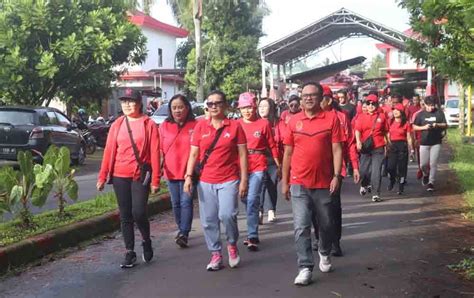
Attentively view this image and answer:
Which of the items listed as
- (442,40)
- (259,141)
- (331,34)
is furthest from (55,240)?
(331,34)

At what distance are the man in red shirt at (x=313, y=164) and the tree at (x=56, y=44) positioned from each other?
41.2 ft

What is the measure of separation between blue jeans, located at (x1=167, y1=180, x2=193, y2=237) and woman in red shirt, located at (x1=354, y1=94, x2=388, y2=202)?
4231mm

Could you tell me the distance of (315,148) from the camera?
18.2 feet

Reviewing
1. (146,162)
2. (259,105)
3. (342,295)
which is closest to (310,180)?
(342,295)

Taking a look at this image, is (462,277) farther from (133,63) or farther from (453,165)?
(133,63)

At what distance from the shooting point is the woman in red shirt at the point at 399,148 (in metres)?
11.1

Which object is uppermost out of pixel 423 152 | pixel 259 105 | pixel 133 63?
pixel 133 63

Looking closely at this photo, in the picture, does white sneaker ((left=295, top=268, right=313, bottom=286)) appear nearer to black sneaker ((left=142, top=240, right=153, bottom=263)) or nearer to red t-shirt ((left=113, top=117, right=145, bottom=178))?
black sneaker ((left=142, top=240, right=153, bottom=263))

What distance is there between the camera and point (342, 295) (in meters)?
5.14

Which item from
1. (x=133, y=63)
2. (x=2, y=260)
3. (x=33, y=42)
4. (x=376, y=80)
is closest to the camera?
(x=2, y=260)

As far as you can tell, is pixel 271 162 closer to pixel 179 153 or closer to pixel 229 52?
pixel 179 153

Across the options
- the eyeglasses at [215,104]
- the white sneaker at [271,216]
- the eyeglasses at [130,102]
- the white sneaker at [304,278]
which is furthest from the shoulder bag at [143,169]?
the white sneaker at [271,216]

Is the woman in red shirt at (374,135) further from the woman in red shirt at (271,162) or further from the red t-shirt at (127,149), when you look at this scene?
the red t-shirt at (127,149)

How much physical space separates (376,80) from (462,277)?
40.3 meters
